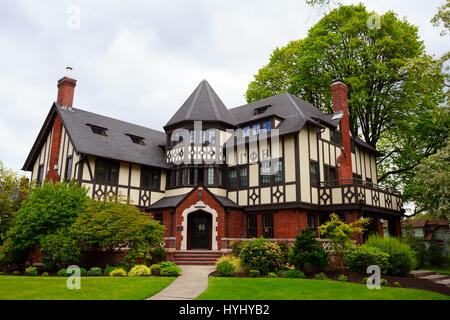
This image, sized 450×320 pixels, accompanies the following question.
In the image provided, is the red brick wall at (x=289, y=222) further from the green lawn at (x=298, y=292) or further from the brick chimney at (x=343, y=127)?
the green lawn at (x=298, y=292)

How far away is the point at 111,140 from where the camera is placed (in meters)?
23.7

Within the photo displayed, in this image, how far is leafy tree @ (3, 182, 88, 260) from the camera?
17.1 m

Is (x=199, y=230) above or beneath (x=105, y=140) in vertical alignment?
beneath

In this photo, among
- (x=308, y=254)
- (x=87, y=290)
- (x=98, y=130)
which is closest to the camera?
(x=87, y=290)

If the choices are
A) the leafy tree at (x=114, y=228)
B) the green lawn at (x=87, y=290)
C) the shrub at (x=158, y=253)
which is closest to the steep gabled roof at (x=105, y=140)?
the leafy tree at (x=114, y=228)

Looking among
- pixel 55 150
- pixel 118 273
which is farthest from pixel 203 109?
pixel 118 273

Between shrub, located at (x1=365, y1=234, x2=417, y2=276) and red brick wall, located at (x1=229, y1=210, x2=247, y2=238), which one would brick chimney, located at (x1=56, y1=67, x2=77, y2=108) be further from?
shrub, located at (x1=365, y1=234, x2=417, y2=276)

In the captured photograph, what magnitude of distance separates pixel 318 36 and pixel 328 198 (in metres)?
15.5

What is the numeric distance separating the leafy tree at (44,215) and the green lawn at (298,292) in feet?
31.6

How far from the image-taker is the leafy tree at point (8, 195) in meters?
23.7

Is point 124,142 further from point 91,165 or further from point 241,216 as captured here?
point 241,216

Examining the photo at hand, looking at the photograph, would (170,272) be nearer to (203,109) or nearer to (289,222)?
(289,222)

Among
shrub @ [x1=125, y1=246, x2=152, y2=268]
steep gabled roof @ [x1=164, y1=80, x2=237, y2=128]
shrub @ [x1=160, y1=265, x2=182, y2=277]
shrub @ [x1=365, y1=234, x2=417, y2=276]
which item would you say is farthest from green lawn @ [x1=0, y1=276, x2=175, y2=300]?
steep gabled roof @ [x1=164, y1=80, x2=237, y2=128]

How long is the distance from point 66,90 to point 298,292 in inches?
849
